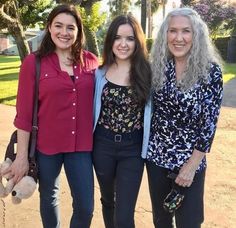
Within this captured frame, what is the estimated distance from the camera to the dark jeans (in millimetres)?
2697

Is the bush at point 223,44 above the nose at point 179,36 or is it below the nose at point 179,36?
below

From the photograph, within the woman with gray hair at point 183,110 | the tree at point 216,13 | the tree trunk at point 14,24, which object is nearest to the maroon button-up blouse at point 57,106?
the woman with gray hair at point 183,110

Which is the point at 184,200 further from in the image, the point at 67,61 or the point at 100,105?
the point at 67,61

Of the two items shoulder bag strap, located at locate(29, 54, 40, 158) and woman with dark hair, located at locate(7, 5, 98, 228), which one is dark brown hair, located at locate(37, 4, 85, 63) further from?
shoulder bag strap, located at locate(29, 54, 40, 158)

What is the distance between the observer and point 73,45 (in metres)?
2.95

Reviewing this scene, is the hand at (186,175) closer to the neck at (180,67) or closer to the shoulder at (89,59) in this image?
the neck at (180,67)

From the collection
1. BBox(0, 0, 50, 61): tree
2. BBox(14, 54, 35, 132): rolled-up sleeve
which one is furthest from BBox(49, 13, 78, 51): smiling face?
BBox(0, 0, 50, 61): tree

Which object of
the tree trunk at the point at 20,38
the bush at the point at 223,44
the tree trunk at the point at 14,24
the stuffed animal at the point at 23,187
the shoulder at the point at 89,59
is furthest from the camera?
the bush at the point at 223,44

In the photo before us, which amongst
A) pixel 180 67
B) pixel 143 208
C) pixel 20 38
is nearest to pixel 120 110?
pixel 180 67

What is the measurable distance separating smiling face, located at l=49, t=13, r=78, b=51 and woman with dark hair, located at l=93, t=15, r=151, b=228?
0.26 m

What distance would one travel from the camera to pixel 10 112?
9.50m

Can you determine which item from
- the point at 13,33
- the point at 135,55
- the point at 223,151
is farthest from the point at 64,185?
the point at 13,33

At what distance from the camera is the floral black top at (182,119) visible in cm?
253

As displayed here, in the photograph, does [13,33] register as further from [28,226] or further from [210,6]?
[210,6]
